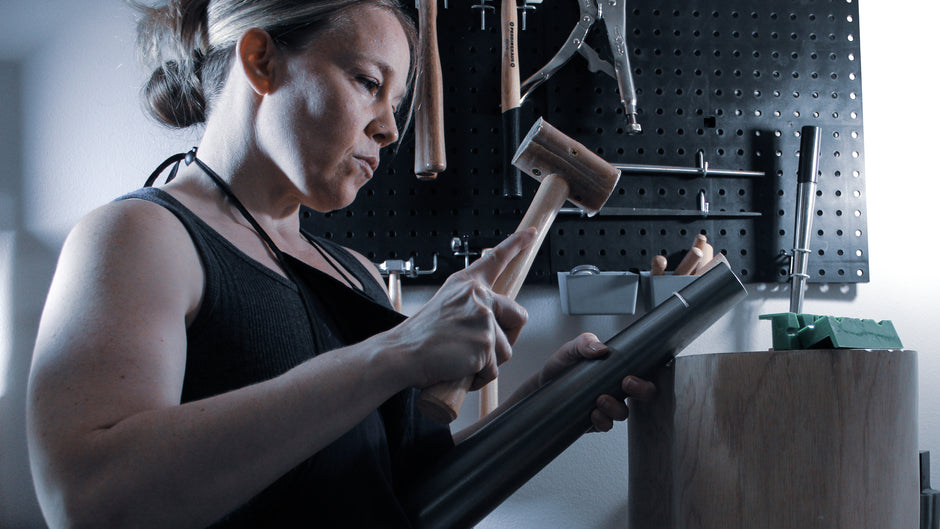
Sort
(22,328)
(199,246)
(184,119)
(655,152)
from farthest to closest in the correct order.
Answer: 1. (655,152)
2. (22,328)
3. (184,119)
4. (199,246)

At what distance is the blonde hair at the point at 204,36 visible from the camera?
788mm

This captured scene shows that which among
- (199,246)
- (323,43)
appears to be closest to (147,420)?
(199,246)

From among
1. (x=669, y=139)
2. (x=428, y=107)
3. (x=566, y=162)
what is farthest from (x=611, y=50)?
(x=566, y=162)

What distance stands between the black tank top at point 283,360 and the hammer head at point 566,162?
0.33 metres

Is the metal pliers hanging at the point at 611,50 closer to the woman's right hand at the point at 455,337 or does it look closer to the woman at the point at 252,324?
the woman at the point at 252,324

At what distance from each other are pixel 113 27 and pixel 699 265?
1.34 metres

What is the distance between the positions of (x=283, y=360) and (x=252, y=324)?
0.05 metres

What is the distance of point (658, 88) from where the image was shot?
158cm

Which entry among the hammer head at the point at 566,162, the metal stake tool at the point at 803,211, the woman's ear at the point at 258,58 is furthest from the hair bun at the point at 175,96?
the metal stake tool at the point at 803,211

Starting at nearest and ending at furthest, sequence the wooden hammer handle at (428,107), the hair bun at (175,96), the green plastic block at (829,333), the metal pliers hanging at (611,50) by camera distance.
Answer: the green plastic block at (829,333)
the hair bun at (175,96)
the wooden hammer handle at (428,107)
the metal pliers hanging at (611,50)

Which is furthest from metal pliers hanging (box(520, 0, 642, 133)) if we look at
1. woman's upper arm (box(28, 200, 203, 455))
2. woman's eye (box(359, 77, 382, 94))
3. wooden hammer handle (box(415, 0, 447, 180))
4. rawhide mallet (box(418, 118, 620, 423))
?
woman's upper arm (box(28, 200, 203, 455))

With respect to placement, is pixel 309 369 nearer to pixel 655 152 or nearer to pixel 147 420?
pixel 147 420

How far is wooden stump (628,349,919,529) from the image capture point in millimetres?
597

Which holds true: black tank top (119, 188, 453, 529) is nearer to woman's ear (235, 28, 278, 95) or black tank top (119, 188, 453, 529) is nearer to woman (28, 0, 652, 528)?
woman (28, 0, 652, 528)
